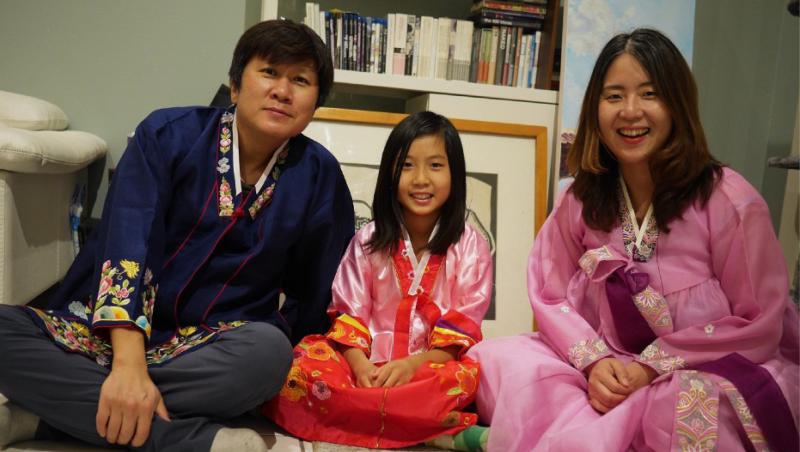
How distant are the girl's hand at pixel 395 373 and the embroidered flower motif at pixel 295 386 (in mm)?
160

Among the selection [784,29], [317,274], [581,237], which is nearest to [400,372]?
[317,274]

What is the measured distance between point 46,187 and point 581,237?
1661 mm

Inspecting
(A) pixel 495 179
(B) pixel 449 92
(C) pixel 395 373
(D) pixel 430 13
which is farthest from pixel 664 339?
(D) pixel 430 13

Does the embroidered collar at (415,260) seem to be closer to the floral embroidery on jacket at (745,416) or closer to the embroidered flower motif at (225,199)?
the embroidered flower motif at (225,199)

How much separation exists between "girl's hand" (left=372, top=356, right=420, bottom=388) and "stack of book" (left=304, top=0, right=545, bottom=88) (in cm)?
152

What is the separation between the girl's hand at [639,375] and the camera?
1.44 metres

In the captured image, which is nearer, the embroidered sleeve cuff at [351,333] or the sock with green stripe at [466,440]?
the sock with green stripe at [466,440]

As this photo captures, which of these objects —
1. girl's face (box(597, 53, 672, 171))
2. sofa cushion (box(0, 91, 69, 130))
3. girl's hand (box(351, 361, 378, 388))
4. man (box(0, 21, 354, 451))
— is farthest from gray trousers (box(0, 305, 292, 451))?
sofa cushion (box(0, 91, 69, 130))

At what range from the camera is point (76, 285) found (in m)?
1.68

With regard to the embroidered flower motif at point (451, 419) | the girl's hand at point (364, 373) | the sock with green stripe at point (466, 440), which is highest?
the girl's hand at point (364, 373)

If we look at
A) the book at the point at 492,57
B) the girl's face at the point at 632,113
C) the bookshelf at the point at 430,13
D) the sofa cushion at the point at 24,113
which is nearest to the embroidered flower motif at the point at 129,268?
the girl's face at the point at 632,113

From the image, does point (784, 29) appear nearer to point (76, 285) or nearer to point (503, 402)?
point (503, 402)

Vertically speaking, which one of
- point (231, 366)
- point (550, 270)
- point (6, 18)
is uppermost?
point (6, 18)

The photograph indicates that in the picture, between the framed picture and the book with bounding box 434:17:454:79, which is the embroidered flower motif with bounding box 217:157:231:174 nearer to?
the framed picture
